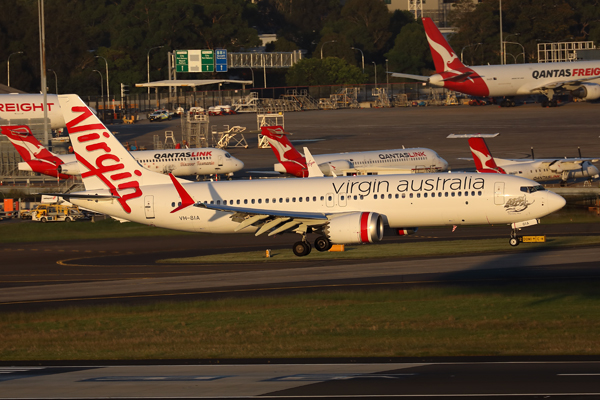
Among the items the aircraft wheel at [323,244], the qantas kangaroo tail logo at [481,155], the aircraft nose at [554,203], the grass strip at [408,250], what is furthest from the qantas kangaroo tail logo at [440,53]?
the aircraft wheel at [323,244]

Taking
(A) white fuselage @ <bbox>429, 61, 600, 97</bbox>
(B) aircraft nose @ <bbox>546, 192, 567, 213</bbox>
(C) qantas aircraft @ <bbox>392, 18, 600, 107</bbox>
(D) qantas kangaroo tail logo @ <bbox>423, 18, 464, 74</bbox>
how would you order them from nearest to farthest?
(B) aircraft nose @ <bbox>546, 192, 567, 213</bbox> → (D) qantas kangaroo tail logo @ <bbox>423, 18, 464, 74</bbox> → (C) qantas aircraft @ <bbox>392, 18, 600, 107</bbox> → (A) white fuselage @ <bbox>429, 61, 600, 97</bbox>

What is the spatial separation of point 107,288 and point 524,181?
2580 cm

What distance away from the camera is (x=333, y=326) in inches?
1431

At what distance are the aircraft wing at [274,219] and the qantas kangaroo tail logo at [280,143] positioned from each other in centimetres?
3257

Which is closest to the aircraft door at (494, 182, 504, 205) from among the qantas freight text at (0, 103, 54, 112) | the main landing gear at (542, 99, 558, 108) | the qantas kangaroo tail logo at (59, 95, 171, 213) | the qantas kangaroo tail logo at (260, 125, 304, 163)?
the qantas kangaroo tail logo at (59, 95, 171, 213)

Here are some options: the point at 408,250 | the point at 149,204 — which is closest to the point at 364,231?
the point at 408,250

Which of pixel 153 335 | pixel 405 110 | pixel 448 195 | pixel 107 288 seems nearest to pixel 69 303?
pixel 107 288

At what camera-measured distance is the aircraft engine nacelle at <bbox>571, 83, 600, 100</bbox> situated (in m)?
142

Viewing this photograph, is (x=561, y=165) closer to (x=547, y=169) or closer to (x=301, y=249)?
(x=547, y=169)

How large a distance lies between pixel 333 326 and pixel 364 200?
1512 centimetres

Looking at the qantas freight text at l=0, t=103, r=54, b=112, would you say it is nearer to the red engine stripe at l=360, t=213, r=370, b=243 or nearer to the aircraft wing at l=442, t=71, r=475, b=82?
the aircraft wing at l=442, t=71, r=475, b=82

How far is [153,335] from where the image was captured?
36.2 m

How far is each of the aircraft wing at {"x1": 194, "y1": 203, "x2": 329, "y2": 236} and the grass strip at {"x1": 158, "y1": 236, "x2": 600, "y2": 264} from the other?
653 centimetres

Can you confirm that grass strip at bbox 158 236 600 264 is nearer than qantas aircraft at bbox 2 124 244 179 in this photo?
Yes
